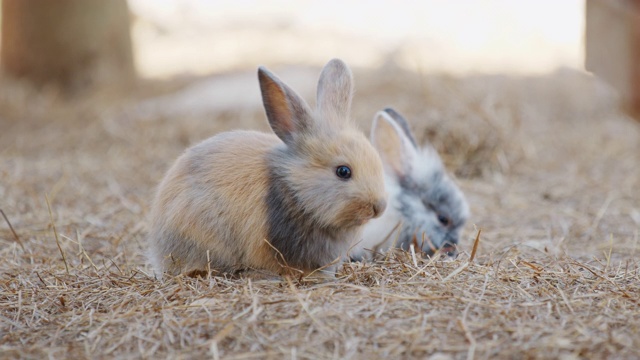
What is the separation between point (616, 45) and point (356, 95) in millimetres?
3454

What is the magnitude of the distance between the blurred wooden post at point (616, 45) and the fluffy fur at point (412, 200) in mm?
2642

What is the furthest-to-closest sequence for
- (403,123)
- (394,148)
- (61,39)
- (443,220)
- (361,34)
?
(361,34), (61,39), (403,123), (394,148), (443,220)

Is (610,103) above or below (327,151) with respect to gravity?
below

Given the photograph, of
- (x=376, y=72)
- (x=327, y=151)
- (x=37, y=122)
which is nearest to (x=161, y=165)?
(x=37, y=122)

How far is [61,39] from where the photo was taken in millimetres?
9836

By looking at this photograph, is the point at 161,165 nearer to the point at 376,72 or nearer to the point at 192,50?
the point at 376,72

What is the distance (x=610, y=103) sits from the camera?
9.38 meters

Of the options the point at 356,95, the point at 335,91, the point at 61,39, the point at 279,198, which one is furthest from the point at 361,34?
the point at 279,198

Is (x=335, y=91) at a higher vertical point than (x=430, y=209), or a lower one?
higher

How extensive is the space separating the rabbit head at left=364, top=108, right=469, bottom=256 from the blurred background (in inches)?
11.1

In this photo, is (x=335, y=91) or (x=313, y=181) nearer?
(x=313, y=181)

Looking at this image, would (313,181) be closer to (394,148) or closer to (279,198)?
(279,198)

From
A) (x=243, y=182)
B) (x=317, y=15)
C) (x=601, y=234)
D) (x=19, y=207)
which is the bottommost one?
(x=601, y=234)

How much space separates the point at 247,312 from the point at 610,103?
7928 millimetres
